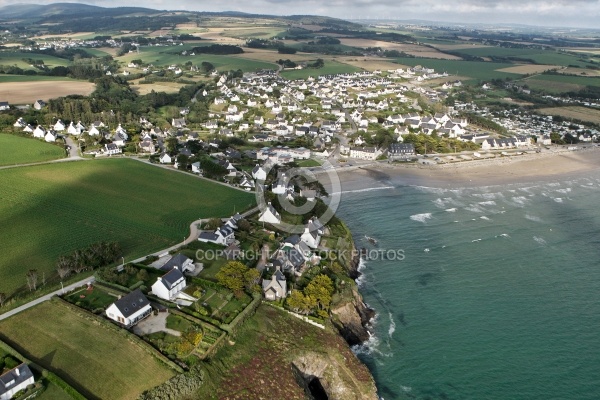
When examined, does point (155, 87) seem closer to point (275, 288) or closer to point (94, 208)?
point (94, 208)

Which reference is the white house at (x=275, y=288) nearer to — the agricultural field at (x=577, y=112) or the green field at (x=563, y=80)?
the agricultural field at (x=577, y=112)

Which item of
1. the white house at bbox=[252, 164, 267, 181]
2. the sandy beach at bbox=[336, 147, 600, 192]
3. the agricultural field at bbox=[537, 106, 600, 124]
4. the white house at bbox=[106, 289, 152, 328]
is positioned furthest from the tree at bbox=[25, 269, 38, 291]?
the agricultural field at bbox=[537, 106, 600, 124]

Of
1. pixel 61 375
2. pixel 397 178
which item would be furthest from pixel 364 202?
pixel 61 375

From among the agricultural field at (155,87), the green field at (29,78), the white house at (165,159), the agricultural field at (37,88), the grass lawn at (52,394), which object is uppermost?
the green field at (29,78)

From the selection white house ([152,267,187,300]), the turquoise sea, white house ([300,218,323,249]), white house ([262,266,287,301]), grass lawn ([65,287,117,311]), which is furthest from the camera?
white house ([300,218,323,249])

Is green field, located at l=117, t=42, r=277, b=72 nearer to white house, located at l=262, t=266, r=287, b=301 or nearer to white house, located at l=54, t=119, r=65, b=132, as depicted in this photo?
white house, located at l=54, t=119, r=65, b=132

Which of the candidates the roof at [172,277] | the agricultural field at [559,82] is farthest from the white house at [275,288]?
the agricultural field at [559,82]
